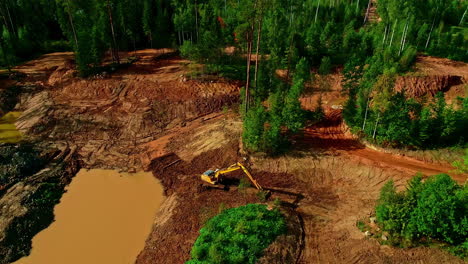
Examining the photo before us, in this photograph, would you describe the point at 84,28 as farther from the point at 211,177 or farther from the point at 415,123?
the point at 415,123

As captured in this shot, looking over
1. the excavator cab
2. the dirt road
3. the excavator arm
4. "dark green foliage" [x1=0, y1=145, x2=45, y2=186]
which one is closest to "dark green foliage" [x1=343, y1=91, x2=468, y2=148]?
the dirt road

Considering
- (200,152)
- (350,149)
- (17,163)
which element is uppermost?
(350,149)

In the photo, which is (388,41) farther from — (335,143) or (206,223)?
(206,223)

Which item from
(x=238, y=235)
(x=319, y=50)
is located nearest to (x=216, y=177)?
(x=238, y=235)

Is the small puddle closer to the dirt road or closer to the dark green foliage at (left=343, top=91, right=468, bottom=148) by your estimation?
the dirt road

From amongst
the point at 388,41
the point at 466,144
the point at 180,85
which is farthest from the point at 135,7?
the point at 466,144

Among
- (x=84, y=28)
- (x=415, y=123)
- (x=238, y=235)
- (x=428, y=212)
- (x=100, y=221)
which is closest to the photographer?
(x=428, y=212)
